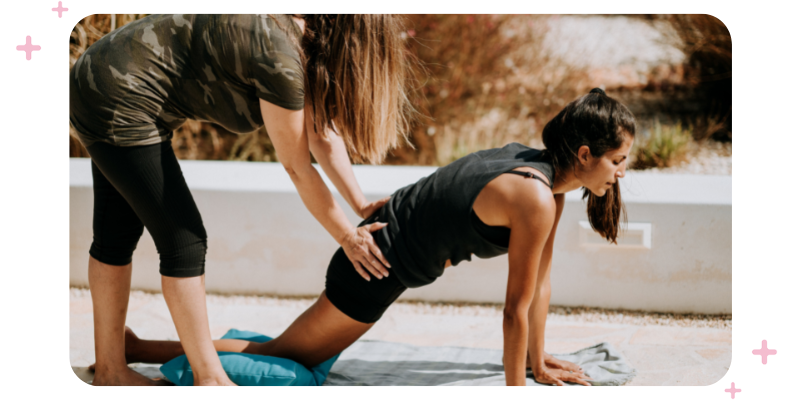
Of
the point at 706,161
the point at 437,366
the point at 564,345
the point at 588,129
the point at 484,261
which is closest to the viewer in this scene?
the point at 588,129

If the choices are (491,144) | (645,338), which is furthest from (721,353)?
(491,144)

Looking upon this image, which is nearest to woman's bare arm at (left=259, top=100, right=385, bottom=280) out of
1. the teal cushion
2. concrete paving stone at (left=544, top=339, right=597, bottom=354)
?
the teal cushion

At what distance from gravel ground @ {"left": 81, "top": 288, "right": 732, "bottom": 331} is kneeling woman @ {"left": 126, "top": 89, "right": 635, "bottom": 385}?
0.74 metres

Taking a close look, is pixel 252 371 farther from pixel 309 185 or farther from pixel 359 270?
pixel 309 185

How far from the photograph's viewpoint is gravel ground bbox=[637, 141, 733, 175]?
404 cm

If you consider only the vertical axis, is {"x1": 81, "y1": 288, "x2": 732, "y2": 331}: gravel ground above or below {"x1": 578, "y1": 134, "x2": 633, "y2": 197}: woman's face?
below

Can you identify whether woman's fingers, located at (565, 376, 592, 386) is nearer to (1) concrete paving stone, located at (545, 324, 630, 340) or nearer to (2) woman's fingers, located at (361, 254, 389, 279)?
(1) concrete paving stone, located at (545, 324, 630, 340)

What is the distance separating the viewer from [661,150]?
4.13 meters

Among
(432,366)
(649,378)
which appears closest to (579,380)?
(649,378)

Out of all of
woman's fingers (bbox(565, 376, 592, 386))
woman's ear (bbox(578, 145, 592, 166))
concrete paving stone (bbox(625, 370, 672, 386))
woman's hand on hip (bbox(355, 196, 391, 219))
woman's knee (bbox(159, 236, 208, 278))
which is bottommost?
concrete paving stone (bbox(625, 370, 672, 386))

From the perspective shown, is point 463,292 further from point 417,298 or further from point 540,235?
point 540,235

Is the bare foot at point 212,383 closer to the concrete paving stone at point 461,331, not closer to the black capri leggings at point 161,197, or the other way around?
the black capri leggings at point 161,197

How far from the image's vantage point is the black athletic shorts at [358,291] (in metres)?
1.99

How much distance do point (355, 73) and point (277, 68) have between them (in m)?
0.25
